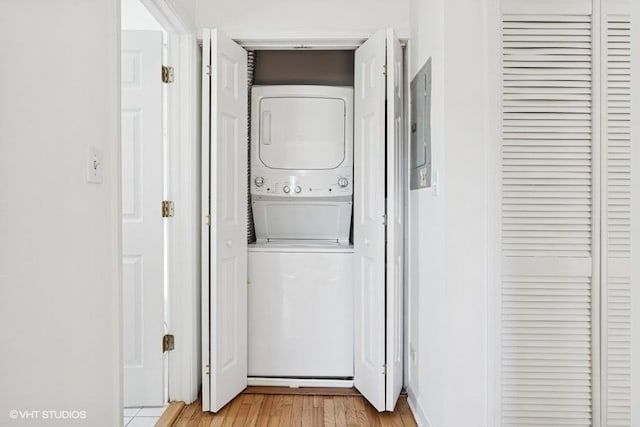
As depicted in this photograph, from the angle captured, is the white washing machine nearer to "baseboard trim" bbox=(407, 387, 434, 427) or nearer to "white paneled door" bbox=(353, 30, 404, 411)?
"white paneled door" bbox=(353, 30, 404, 411)

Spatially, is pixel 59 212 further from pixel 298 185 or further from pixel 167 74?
pixel 298 185

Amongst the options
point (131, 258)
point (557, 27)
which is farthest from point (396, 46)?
point (131, 258)

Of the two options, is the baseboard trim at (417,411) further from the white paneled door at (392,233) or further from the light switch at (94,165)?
the light switch at (94,165)

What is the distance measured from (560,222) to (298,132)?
1.64m

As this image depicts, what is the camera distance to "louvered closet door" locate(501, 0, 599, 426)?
193cm

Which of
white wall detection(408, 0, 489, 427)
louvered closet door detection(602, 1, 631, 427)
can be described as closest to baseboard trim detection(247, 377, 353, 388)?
white wall detection(408, 0, 489, 427)

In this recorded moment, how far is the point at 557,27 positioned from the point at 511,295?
116 centimetres

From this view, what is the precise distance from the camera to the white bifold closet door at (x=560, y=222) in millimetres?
1915

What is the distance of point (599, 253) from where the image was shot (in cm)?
191

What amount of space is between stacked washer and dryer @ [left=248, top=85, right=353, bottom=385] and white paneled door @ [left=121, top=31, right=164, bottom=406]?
1.88 feet

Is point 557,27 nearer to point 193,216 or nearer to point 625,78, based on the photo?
point 625,78

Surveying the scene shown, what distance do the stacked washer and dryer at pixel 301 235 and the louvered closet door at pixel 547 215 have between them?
1.07m

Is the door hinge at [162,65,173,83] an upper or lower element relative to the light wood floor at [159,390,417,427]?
upper

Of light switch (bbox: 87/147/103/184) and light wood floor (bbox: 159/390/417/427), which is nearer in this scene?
light switch (bbox: 87/147/103/184)
